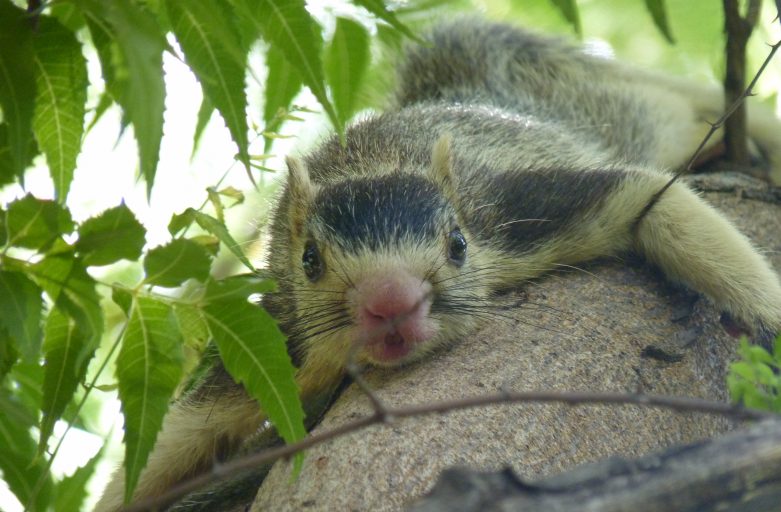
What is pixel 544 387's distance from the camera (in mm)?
3035

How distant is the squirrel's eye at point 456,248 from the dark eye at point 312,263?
55 centimetres

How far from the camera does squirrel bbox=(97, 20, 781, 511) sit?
11.9ft

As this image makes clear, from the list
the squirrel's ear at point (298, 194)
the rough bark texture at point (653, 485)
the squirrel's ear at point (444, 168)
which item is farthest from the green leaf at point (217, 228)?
the squirrel's ear at point (444, 168)

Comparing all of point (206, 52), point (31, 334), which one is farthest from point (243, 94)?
point (31, 334)

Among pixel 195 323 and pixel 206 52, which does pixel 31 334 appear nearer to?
pixel 195 323

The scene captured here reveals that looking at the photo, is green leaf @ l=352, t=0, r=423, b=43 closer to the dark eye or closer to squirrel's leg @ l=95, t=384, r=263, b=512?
the dark eye

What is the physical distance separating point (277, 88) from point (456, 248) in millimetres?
1028

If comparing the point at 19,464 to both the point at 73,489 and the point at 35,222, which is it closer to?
the point at 73,489

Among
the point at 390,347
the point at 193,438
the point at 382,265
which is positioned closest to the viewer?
the point at 390,347

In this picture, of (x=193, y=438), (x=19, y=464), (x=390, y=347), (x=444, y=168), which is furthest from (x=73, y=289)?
(x=444, y=168)

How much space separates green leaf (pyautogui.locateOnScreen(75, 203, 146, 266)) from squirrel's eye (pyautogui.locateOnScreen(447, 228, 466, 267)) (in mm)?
1815

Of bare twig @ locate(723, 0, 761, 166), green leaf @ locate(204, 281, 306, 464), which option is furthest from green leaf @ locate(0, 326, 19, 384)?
bare twig @ locate(723, 0, 761, 166)

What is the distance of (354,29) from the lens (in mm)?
3334

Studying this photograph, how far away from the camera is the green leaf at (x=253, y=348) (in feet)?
8.20
